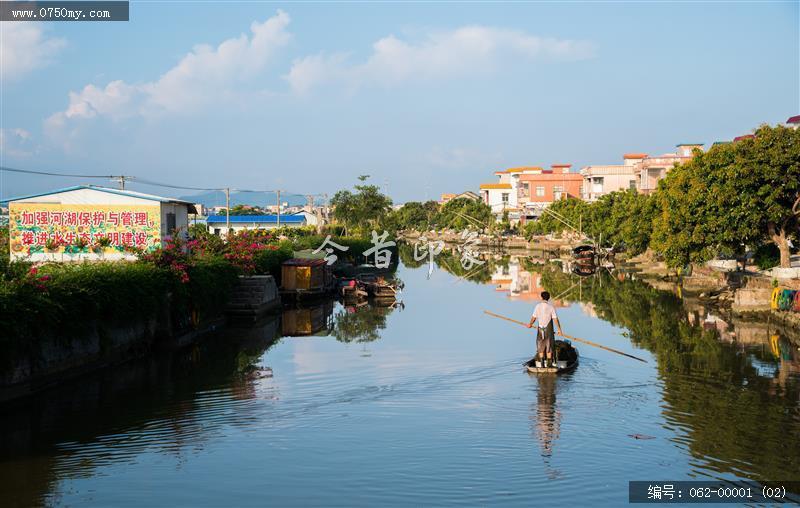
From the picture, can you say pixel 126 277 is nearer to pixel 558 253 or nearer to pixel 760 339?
pixel 760 339

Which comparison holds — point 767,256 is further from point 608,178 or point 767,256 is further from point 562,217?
point 608,178

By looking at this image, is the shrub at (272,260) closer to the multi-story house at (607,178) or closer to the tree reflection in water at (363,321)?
the tree reflection in water at (363,321)

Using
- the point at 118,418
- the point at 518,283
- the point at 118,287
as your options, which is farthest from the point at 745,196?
the point at 118,418

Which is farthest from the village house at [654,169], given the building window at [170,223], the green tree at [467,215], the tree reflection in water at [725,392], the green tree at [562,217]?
the building window at [170,223]

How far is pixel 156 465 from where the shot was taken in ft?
45.0

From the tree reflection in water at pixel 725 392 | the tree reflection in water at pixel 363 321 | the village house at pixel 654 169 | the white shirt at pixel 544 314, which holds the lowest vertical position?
the tree reflection in water at pixel 725 392

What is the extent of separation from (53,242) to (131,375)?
395 inches

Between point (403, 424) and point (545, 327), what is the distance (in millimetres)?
5218

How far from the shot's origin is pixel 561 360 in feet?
68.9

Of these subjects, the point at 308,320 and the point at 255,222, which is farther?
the point at 255,222

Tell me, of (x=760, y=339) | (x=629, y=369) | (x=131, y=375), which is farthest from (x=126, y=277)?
(x=760, y=339)

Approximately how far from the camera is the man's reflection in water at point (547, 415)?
14992mm

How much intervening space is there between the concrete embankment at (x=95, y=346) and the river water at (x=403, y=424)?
0.48 metres

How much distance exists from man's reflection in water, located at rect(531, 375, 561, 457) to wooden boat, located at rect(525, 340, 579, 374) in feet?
0.55
